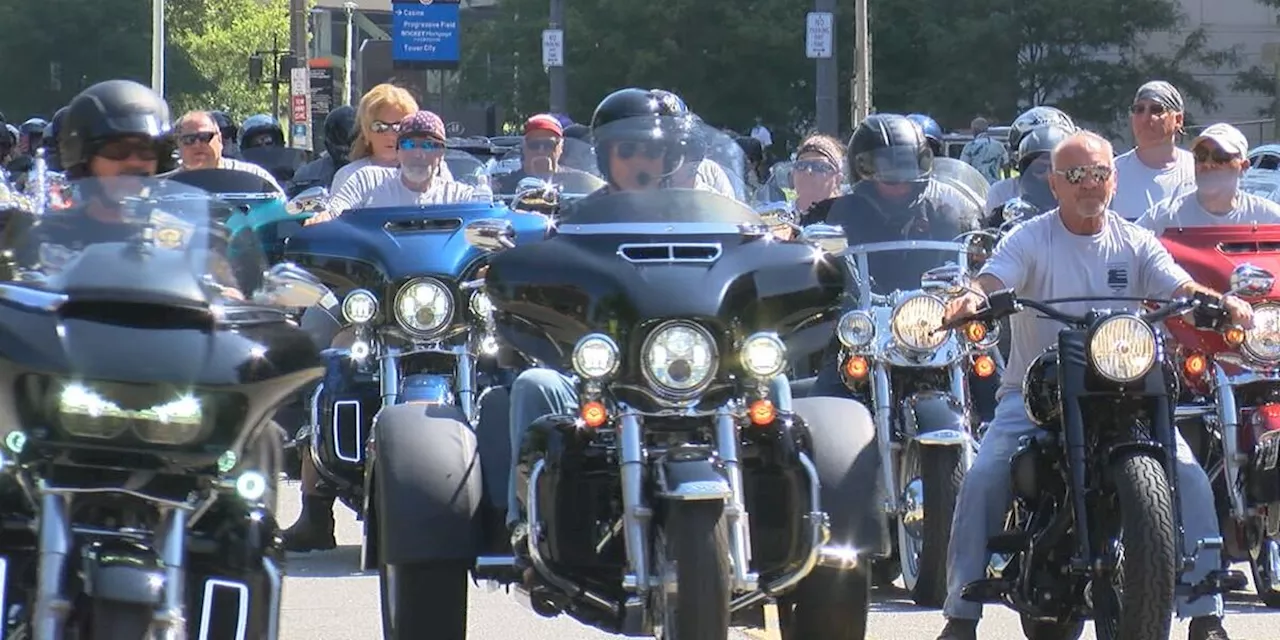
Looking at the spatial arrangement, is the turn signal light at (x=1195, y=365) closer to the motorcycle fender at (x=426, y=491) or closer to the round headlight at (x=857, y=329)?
the round headlight at (x=857, y=329)

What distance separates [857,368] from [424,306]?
5.35 ft

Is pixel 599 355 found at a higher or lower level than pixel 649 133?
lower

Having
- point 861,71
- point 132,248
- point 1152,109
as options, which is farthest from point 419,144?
point 861,71

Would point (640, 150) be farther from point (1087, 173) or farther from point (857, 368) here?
point (857, 368)

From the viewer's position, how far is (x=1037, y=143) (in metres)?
11.2

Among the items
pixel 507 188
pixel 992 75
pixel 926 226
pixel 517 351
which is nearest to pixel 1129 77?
pixel 992 75

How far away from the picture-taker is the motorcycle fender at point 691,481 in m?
6.22

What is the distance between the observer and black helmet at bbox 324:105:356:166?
15312 millimetres

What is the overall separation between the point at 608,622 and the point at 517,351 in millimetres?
824

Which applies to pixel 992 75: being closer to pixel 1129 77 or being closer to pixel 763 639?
pixel 1129 77

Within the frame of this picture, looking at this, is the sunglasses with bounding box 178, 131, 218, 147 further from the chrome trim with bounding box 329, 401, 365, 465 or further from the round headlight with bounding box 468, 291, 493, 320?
the round headlight with bounding box 468, 291, 493, 320

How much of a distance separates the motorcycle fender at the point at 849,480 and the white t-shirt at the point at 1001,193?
4765 mm

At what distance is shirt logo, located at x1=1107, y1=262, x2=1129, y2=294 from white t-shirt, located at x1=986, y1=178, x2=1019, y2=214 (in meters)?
4.14

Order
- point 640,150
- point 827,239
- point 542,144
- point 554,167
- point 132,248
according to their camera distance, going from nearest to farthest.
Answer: point 132,248 < point 827,239 < point 640,150 < point 554,167 < point 542,144
